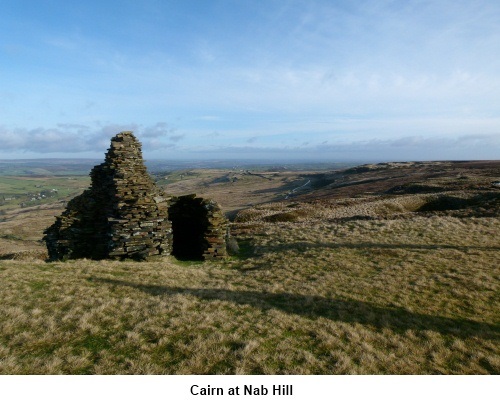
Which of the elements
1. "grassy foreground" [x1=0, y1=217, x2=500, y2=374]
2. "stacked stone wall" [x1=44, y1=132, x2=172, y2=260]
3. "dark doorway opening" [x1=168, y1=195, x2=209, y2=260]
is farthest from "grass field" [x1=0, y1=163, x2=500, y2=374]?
"dark doorway opening" [x1=168, y1=195, x2=209, y2=260]

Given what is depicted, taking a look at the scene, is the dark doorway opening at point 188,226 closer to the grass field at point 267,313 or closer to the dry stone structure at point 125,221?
the dry stone structure at point 125,221

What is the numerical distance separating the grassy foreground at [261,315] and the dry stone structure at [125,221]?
6.07 ft

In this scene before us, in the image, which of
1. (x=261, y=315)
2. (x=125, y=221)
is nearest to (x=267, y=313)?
(x=261, y=315)

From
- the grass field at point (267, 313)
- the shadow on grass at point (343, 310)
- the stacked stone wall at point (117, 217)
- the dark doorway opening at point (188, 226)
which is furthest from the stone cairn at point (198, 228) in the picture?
the shadow on grass at point (343, 310)

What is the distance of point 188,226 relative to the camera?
2527 centimetres

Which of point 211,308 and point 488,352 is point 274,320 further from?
point 488,352

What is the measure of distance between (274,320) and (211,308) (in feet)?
9.11

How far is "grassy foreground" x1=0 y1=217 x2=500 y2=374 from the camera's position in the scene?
29.6 feet

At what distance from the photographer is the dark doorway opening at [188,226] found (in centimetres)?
2395

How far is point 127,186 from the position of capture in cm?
2188

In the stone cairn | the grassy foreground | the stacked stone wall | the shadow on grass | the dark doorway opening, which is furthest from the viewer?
the dark doorway opening

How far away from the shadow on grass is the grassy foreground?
0.06 meters

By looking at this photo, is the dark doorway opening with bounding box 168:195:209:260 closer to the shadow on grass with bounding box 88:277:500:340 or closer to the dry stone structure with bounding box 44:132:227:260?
the dry stone structure with bounding box 44:132:227:260

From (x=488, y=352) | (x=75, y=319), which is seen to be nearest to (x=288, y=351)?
(x=488, y=352)
